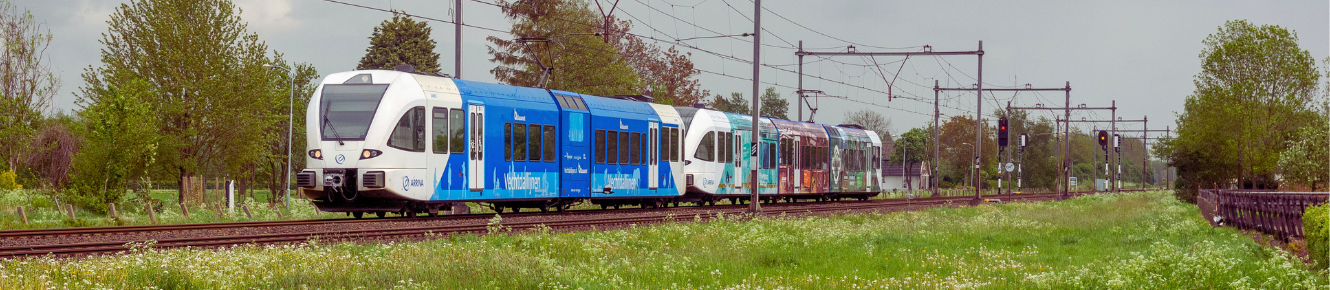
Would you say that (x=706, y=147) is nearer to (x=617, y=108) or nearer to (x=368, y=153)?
(x=617, y=108)

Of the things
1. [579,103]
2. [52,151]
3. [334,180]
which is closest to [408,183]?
[334,180]

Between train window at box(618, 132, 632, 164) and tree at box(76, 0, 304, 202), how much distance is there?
15470 mm

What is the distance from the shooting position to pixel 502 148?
2220cm

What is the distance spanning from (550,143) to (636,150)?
12.6 ft

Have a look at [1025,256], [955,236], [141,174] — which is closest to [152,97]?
[141,174]

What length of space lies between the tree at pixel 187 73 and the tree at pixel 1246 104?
127 feet

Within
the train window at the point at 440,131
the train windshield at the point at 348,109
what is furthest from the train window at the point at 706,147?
the train windshield at the point at 348,109

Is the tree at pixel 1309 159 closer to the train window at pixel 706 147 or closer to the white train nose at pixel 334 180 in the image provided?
the train window at pixel 706 147

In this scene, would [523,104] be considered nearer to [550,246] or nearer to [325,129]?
[325,129]

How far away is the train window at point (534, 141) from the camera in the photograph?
75.7 feet

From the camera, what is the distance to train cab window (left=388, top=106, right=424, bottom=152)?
65.3 feet

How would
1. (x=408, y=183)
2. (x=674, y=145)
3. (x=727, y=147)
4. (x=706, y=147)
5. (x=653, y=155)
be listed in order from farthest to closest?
1. (x=727, y=147)
2. (x=706, y=147)
3. (x=674, y=145)
4. (x=653, y=155)
5. (x=408, y=183)

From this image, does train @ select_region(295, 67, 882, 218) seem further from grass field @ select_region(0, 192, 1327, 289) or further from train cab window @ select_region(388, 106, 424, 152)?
grass field @ select_region(0, 192, 1327, 289)

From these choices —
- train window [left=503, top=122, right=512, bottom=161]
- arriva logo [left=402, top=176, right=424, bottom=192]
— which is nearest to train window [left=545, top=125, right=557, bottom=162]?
train window [left=503, top=122, right=512, bottom=161]
